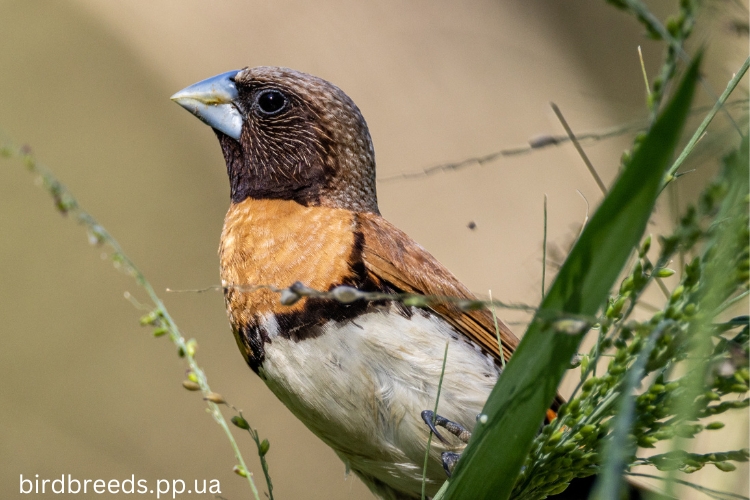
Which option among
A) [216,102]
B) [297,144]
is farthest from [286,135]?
[216,102]

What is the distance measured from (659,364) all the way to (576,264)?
0.38 feet

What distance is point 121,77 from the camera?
3977 millimetres

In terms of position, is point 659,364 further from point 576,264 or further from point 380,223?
point 380,223

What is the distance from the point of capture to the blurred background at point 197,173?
3.63 metres

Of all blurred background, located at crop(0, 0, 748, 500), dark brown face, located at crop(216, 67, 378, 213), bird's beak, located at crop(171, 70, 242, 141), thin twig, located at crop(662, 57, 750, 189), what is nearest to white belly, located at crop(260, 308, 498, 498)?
dark brown face, located at crop(216, 67, 378, 213)

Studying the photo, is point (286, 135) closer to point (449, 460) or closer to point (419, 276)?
point (419, 276)

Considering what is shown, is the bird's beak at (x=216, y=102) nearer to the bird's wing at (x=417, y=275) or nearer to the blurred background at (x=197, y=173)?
the bird's wing at (x=417, y=275)

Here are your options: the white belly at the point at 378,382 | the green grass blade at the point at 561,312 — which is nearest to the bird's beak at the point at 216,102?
the white belly at the point at 378,382

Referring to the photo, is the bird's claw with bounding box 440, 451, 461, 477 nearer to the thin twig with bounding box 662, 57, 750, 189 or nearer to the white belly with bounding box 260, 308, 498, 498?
the white belly with bounding box 260, 308, 498, 498

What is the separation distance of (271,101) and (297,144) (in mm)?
149

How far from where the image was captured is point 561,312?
0.66 meters

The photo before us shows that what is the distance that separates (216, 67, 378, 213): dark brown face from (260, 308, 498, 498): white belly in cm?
43

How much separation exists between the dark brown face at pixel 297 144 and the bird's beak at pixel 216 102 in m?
0.01

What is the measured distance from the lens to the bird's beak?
6.20 ft
